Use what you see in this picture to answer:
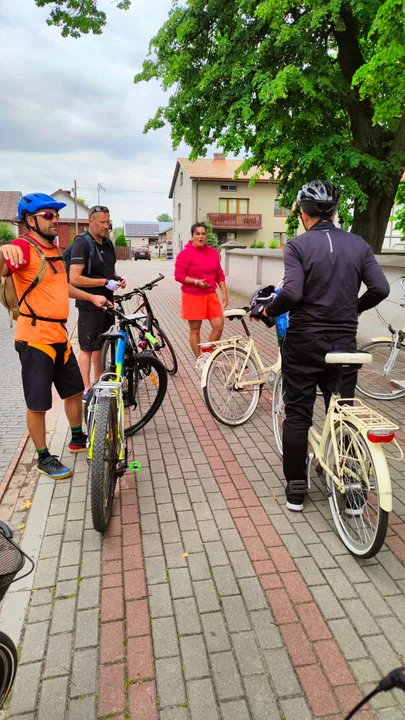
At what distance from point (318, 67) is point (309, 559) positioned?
27.9ft

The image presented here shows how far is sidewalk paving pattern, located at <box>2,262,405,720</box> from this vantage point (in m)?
2.00

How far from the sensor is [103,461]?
9.53 ft

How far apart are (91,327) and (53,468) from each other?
1.63 meters

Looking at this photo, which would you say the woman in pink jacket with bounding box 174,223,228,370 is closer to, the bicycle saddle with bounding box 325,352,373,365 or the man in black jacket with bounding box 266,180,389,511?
the man in black jacket with bounding box 266,180,389,511

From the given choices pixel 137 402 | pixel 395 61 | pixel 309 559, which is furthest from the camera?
pixel 395 61

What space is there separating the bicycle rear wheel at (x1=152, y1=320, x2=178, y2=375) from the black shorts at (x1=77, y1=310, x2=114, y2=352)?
4.75 ft

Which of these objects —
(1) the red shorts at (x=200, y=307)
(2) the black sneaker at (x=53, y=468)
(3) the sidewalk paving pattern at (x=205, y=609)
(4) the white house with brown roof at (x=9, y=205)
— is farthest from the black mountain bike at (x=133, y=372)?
(4) the white house with brown roof at (x=9, y=205)

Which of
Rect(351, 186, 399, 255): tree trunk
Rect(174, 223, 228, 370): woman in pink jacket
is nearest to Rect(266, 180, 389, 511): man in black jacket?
Rect(174, 223, 228, 370): woman in pink jacket

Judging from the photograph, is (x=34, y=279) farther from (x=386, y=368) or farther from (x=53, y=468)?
(x=386, y=368)

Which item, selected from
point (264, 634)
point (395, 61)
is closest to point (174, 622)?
point (264, 634)

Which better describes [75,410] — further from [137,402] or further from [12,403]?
[12,403]

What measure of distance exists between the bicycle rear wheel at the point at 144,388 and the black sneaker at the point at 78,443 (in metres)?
0.46

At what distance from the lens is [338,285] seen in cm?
294

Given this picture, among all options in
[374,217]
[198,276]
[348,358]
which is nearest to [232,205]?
[374,217]
